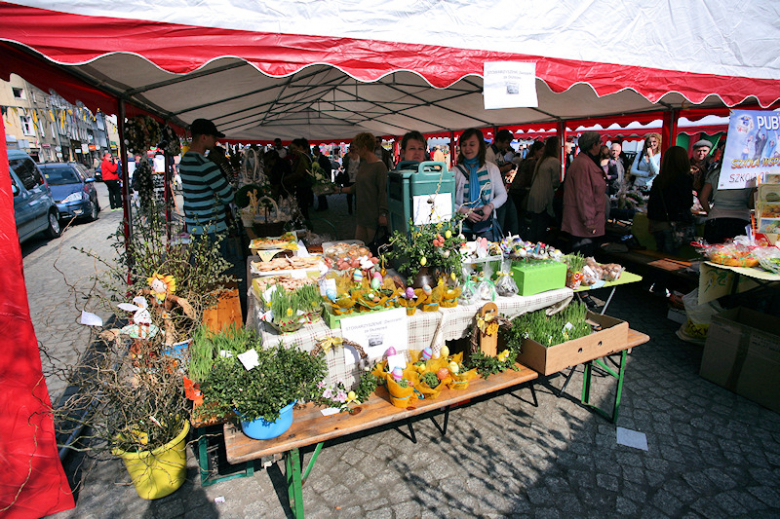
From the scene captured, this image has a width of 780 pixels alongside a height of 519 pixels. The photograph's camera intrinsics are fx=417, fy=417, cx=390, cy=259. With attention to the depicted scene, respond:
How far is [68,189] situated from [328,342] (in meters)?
11.8

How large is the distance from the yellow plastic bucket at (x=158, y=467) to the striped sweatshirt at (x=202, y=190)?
2.14m

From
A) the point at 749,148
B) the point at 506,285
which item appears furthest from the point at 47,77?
the point at 749,148

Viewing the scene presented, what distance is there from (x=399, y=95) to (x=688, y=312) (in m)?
5.00

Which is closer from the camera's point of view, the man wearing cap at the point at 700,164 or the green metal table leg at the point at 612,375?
the green metal table leg at the point at 612,375

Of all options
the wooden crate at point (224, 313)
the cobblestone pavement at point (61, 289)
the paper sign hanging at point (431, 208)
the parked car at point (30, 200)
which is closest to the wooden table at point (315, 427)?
the cobblestone pavement at point (61, 289)

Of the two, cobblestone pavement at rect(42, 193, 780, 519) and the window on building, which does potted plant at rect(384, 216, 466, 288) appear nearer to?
cobblestone pavement at rect(42, 193, 780, 519)

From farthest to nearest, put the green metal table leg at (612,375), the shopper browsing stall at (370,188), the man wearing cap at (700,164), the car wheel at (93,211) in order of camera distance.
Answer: the car wheel at (93,211), the man wearing cap at (700,164), the shopper browsing stall at (370,188), the green metal table leg at (612,375)

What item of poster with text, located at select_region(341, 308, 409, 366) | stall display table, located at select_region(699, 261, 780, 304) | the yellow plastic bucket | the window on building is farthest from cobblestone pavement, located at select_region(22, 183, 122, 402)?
the window on building

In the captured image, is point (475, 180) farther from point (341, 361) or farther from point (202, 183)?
point (202, 183)

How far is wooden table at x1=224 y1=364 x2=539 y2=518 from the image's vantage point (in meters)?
2.07

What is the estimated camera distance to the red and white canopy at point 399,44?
Answer: 7.27 feet

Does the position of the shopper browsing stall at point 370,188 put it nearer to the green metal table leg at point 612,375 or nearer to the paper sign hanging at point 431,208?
the paper sign hanging at point 431,208

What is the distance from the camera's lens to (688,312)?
4.20 metres

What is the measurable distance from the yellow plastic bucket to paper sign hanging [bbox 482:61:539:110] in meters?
3.02
